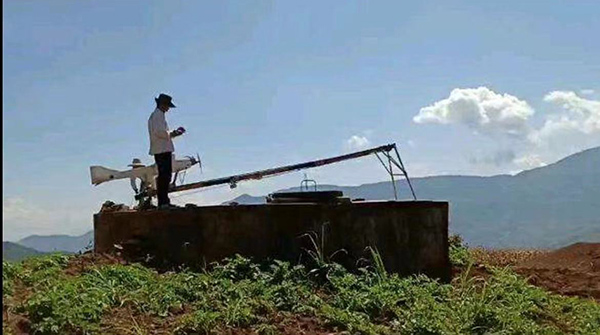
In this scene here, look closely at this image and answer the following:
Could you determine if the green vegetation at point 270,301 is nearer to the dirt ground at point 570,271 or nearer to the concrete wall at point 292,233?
the concrete wall at point 292,233

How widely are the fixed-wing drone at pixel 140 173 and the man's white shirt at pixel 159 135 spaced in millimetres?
1386

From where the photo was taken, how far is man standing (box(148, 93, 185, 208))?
375 inches

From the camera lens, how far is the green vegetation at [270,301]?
21.1 ft

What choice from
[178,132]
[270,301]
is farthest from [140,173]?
[270,301]

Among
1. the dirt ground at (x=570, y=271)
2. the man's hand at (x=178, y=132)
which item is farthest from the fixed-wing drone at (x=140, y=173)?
the dirt ground at (x=570, y=271)

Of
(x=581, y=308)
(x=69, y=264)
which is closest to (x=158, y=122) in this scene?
(x=69, y=264)

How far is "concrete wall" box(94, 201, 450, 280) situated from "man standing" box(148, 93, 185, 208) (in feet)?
1.18

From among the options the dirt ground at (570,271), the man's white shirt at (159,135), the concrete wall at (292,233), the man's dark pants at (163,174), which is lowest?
the dirt ground at (570,271)

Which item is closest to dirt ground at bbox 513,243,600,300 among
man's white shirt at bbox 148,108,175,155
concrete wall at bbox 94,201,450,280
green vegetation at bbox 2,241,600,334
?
green vegetation at bbox 2,241,600,334

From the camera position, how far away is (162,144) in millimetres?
9547

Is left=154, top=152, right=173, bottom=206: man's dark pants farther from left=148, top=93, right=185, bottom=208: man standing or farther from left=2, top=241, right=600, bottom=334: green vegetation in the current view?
left=2, top=241, right=600, bottom=334: green vegetation

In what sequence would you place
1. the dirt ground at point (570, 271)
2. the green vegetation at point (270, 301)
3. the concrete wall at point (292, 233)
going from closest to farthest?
the green vegetation at point (270, 301)
the concrete wall at point (292, 233)
the dirt ground at point (570, 271)

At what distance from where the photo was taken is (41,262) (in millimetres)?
7855

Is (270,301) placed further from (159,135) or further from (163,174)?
(159,135)
